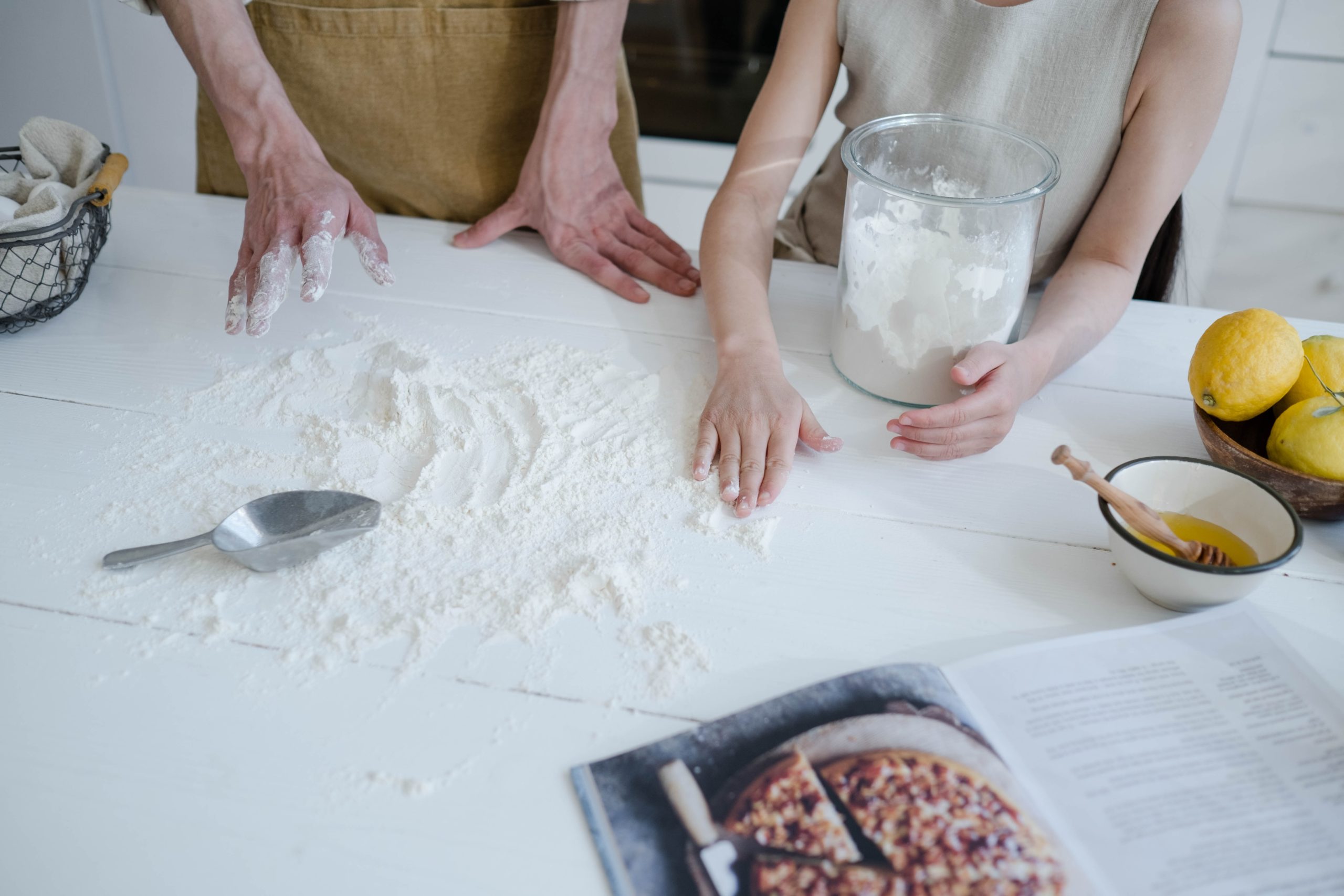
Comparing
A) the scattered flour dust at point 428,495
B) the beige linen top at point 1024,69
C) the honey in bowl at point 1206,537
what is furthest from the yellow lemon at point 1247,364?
the scattered flour dust at point 428,495

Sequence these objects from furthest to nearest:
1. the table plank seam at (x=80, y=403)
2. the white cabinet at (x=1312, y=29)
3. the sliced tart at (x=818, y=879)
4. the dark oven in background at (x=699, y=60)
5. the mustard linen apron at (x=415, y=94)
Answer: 1. the dark oven in background at (x=699, y=60)
2. the white cabinet at (x=1312, y=29)
3. the mustard linen apron at (x=415, y=94)
4. the table plank seam at (x=80, y=403)
5. the sliced tart at (x=818, y=879)

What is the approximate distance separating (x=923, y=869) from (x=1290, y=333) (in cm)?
54

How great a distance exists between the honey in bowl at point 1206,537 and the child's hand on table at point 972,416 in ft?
0.51

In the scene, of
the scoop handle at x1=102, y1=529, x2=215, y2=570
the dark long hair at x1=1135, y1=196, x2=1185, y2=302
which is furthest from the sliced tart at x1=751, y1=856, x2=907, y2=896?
the dark long hair at x1=1135, y1=196, x2=1185, y2=302

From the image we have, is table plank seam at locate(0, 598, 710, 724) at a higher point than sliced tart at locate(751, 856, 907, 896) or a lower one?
lower

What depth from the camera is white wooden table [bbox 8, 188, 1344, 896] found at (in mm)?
530

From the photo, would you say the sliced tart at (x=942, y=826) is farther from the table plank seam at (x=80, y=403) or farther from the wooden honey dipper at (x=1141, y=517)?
the table plank seam at (x=80, y=403)

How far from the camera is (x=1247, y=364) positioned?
75 cm

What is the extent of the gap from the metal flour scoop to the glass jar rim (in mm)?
498

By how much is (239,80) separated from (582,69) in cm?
40

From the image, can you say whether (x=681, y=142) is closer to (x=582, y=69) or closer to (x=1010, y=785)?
(x=582, y=69)

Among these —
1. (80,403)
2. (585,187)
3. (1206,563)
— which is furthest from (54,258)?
(1206,563)

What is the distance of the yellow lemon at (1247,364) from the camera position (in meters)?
0.74

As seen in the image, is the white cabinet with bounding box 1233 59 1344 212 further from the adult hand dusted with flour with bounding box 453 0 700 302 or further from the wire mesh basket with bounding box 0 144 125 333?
the wire mesh basket with bounding box 0 144 125 333
